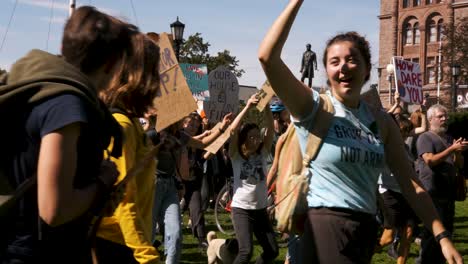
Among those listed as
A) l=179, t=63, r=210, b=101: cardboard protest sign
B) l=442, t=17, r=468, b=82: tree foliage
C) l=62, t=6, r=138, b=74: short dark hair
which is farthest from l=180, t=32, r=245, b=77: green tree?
l=62, t=6, r=138, b=74: short dark hair

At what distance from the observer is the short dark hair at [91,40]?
273 cm

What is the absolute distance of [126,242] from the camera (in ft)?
A: 12.0

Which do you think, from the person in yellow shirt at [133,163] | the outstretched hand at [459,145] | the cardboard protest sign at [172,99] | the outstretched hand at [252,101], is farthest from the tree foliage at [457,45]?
the person in yellow shirt at [133,163]

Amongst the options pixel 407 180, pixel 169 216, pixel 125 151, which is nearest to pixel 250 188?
pixel 169 216

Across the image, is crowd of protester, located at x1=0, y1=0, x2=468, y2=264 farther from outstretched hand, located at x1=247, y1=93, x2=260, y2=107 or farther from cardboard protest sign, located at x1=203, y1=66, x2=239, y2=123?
cardboard protest sign, located at x1=203, y1=66, x2=239, y2=123

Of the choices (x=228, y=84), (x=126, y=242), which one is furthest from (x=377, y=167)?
(x=228, y=84)

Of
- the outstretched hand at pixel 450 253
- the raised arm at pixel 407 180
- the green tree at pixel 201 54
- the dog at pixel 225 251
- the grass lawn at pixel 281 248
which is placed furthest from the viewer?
the green tree at pixel 201 54

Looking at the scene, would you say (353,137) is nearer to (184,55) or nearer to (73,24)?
(73,24)

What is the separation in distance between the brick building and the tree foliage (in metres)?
24.9

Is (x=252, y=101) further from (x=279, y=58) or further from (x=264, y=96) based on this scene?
(x=279, y=58)

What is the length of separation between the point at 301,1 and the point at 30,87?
1331mm

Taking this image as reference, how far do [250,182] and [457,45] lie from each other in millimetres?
50382

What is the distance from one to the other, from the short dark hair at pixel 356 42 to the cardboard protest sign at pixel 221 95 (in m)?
7.90

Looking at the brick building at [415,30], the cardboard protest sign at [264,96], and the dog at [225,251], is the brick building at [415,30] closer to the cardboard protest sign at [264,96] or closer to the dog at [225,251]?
the dog at [225,251]
